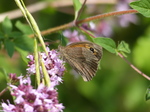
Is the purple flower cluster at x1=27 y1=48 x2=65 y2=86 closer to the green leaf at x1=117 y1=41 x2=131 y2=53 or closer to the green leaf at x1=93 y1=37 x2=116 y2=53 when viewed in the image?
the green leaf at x1=93 y1=37 x2=116 y2=53

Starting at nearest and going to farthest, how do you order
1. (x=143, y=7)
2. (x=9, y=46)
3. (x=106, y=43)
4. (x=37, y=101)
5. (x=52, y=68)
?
(x=37, y=101) → (x=52, y=68) → (x=143, y=7) → (x=106, y=43) → (x=9, y=46)

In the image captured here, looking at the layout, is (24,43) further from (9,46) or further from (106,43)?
(106,43)

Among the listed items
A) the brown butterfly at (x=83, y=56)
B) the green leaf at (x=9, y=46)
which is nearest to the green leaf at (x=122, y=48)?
the brown butterfly at (x=83, y=56)

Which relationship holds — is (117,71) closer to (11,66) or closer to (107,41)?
(11,66)

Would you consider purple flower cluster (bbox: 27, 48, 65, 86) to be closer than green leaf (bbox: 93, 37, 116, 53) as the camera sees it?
Yes

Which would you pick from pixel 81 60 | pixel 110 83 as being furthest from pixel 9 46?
pixel 110 83

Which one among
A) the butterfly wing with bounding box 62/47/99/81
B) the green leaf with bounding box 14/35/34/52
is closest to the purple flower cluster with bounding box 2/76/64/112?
the butterfly wing with bounding box 62/47/99/81

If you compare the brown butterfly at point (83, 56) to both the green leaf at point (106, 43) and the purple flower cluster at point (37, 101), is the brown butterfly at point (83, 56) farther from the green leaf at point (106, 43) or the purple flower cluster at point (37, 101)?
the purple flower cluster at point (37, 101)
